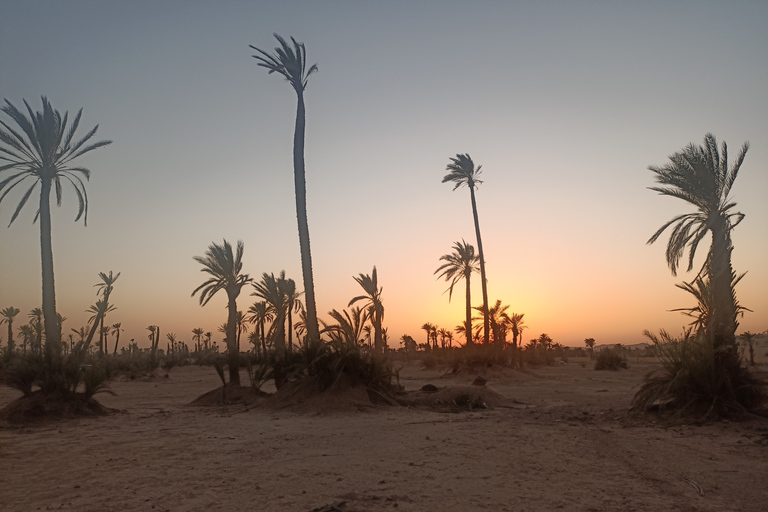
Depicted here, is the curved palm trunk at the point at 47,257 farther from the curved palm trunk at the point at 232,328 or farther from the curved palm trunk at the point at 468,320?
the curved palm trunk at the point at 468,320

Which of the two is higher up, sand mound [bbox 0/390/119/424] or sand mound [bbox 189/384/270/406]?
sand mound [bbox 0/390/119/424]

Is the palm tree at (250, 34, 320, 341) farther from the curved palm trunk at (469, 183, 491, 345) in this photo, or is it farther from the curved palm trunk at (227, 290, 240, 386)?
the curved palm trunk at (469, 183, 491, 345)

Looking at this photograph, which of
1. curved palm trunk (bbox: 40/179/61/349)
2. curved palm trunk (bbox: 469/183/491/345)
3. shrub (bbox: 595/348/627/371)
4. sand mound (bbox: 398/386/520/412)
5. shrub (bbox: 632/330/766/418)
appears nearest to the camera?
shrub (bbox: 632/330/766/418)

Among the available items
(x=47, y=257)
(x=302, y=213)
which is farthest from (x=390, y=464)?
(x=47, y=257)

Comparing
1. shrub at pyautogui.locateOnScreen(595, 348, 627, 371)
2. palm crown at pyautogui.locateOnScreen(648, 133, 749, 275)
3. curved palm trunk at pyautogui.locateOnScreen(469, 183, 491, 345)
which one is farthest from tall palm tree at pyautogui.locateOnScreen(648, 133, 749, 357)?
shrub at pyautogui.locateOnScreen(595, 348, 627, 371)

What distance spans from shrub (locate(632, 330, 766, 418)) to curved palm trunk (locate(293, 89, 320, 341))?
34.8ft

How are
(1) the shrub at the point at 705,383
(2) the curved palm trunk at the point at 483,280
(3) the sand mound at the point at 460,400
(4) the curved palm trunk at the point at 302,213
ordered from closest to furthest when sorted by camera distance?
(1) the shrub at the point at 705,383 → (3) the sand mound at the point at 460,400 → (4) the curved palm trunk at the point at 302,213 → (2) the curved palm trunk at the point at 483,280

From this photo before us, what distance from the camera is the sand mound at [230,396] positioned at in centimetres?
1631

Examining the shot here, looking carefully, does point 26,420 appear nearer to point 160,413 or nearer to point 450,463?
point 160,413

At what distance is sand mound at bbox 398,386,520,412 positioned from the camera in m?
13.8

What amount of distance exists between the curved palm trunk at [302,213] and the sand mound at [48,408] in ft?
22.6

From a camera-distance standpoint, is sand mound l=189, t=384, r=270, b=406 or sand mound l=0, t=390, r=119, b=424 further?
sand mound l=189, t=384, r=270, b=406

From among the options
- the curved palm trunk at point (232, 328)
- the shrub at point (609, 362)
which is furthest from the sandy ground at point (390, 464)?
the shrub at point (609, 362)

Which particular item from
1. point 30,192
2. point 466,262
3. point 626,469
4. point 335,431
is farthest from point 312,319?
point 466,262
